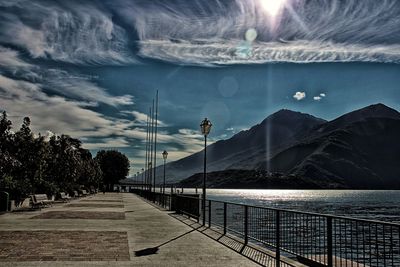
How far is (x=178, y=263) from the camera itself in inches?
384

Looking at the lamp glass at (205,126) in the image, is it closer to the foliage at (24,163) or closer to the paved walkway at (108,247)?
the paved walkway at (108,247)

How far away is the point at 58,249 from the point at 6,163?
18.5 metres

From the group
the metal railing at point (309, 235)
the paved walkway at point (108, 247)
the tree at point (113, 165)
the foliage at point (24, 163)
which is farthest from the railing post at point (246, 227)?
the tree at point (113, 165)

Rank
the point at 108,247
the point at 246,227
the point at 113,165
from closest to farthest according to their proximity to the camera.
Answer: the point at 108,247 → the point at 246,227 → the point at 113,165

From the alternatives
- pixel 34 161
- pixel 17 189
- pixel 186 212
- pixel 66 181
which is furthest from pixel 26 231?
pixel 66 181

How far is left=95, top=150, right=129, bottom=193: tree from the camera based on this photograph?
384 ft

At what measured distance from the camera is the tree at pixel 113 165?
4604 inches

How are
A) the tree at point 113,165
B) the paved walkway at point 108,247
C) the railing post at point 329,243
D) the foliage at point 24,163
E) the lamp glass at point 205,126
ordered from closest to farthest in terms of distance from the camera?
1. the railing post at point 329,243
2. the paved walkway at point 108,247
3. the lamp glass at point 205,126
4. the foliage at point 24,163
5. the tree at point 113,165

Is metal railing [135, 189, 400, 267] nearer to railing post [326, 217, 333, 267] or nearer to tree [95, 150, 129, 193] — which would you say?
railing post [326, 217, 333, 267]

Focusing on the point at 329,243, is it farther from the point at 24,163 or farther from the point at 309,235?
the point at 24,163

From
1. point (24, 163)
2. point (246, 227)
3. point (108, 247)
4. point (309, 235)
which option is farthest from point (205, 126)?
point (24, 163)

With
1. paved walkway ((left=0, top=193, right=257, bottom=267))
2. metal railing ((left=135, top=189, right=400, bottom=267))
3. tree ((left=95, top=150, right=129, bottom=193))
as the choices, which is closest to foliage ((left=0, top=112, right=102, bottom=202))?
paved walkway ((left=0, top=193, right=257, bottom=267))

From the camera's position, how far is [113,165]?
386 feet

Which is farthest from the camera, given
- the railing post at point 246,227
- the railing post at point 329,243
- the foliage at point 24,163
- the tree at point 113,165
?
the tree at point 113,165
